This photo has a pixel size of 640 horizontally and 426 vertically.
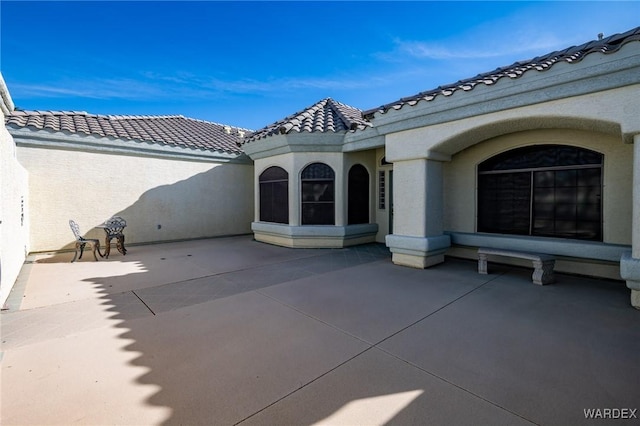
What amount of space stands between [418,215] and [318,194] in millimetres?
3929

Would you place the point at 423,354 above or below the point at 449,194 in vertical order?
below

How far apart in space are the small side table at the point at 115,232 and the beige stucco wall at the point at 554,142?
31.4 feet

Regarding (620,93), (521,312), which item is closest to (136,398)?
(521,312)

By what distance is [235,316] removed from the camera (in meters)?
4.40

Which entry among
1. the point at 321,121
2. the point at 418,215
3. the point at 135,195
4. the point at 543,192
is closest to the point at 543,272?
the point at 543,192

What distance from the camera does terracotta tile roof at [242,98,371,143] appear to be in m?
9.66

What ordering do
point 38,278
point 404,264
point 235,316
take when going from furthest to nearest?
point 404,264, point 38,278, point 235,316

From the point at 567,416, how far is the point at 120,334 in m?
4.77

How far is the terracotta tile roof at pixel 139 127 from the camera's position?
9.85 meters

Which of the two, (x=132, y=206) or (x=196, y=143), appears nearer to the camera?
(x=132, y=206)

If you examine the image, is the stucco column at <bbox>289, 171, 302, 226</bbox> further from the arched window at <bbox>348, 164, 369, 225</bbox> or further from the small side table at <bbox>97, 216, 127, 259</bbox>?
the small side table at <bbox>97, 216, 127, 259</bbox>

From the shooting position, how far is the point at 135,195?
11.0 m

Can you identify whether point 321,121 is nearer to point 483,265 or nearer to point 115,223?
point 483,265

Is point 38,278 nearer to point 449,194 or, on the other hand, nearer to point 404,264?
point 404,264
